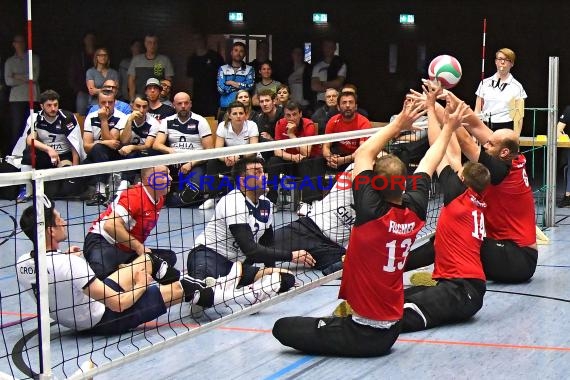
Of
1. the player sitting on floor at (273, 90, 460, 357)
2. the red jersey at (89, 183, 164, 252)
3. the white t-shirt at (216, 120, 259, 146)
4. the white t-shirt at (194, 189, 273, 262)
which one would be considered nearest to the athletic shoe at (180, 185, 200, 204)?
the white t-shirt at (216, 120, 259, 146)

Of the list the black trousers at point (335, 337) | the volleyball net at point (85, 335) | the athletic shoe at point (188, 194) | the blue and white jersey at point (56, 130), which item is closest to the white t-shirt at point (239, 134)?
the athletic shoe at point (188, 194)

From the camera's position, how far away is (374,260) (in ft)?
17.8

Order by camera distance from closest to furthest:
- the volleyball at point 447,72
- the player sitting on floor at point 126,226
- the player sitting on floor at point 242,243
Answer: the player sitting on floor at point 126,226, the player sitting on floor at point 242,243, the volleyball at point 447,72

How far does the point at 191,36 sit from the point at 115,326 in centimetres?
1185

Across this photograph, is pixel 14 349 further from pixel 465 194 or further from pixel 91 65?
pixel 91 65

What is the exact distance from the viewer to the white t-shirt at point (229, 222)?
7172 mm

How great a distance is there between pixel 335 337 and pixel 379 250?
0.65 meters

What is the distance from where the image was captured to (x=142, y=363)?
224 inches

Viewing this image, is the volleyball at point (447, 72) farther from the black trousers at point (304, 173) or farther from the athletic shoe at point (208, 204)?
the athletic shoe at point (208, 204)

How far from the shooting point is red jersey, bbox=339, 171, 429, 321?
17.7 feet

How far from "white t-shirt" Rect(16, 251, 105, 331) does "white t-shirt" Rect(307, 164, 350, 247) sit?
3.10m

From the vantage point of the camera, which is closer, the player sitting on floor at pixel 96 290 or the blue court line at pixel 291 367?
the blue court line at pixel 291 367

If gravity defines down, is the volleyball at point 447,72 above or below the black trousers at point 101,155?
above

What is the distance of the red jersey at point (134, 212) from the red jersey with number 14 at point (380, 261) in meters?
2.09
